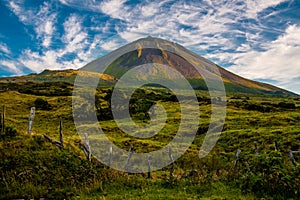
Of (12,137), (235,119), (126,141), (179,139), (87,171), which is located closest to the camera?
(87,171)

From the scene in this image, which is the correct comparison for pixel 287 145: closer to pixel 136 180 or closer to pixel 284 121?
pixel 284 121

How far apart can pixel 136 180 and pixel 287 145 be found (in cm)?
1951

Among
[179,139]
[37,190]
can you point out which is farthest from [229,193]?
[179,139]

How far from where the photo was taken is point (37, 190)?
38.5 feet

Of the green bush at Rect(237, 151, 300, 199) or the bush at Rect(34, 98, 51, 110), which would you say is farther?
the bush at Rect(34, 98, 51, 110)

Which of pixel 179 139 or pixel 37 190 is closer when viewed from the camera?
pixel 37 190

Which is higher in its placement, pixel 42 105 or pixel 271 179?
pixel 42 105

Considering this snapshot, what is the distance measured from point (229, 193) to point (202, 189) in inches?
44.9

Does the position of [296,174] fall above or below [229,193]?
above

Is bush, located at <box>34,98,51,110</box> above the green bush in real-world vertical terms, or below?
above

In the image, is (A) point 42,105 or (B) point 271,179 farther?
(A) point 42,105

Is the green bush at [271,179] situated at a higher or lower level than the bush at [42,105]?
lower

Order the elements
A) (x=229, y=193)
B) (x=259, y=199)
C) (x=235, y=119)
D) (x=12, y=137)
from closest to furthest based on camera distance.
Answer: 1. (x=259, y=199)
2. (x=229, y=193)
3. (x=12, y=137)
4. (x=235, y=119)

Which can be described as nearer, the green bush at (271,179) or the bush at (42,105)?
the green bush at (271,179)
